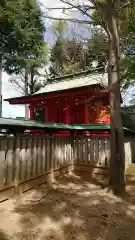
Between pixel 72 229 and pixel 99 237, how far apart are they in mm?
573

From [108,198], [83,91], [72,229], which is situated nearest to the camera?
[72,229]

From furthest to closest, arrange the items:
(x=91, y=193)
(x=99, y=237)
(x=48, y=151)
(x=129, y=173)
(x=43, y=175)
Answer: (x=129, y=173), (x=48, y=151), (x=43, y=175), (x=91, y=193), (x=99, y=237)

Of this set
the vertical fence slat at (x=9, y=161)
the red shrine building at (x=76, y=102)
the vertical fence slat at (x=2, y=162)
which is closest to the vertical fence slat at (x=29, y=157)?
the vertical fence slat at (x=9, y=161)

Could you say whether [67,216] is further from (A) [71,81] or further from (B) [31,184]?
(A) [71,81]

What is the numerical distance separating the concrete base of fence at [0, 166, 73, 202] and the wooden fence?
0.09ft

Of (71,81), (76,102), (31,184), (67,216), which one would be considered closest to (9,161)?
(31,184)

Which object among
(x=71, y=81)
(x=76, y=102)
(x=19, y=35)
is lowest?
(x=76, y=102)

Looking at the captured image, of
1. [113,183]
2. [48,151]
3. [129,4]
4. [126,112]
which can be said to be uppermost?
[129,4]

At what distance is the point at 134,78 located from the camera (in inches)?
411

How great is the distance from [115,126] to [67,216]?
325cm

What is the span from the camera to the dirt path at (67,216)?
441 cm

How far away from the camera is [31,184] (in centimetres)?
697

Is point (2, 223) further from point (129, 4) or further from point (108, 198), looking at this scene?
point (129, 4)

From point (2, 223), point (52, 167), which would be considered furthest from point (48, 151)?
point (2, 223)
